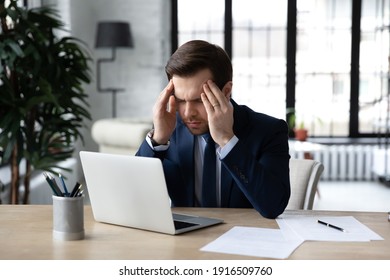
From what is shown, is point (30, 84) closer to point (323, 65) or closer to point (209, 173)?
point (209, 173)

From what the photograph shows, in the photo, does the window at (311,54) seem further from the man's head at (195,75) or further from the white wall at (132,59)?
the man's head at (195,75)

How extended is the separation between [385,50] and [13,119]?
572 cm

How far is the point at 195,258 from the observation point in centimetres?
137

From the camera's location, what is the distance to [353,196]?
20.7ft

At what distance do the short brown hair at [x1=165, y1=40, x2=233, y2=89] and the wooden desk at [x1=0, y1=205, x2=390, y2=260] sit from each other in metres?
0.49

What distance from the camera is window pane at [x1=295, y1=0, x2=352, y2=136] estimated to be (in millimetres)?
7734

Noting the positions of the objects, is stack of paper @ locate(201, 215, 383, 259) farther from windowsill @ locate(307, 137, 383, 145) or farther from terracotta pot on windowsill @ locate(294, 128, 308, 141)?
windowsill @ locate(307, 137, 383, 145)

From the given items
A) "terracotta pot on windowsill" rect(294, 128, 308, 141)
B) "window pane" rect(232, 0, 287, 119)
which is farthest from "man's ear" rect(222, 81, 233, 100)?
"window pane" rect(232, 0, 287, 119)

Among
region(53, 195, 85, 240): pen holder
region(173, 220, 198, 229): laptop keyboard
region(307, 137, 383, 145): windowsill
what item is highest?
region(53, 195, 85, 240): pen holder

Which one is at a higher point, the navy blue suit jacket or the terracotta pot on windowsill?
the navy blue suit jacket

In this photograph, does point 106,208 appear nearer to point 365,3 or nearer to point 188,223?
point 188,223

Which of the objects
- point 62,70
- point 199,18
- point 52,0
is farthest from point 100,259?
point 199,18

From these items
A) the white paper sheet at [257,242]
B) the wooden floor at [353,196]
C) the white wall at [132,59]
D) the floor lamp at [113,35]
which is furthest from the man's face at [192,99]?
the white wall at [132,59]

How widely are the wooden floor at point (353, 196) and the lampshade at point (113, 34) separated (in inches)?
118
